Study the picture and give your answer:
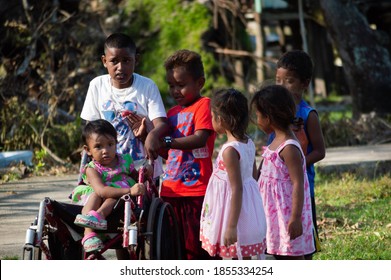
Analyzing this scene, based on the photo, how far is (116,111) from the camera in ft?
16.9

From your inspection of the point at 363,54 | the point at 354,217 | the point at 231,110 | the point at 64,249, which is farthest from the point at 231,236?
the point at 363,54

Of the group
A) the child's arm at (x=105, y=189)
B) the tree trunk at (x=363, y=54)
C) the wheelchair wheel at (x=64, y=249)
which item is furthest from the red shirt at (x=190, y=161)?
the tree trunk at (x=363, y=54)

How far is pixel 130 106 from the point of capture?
5.16 metres

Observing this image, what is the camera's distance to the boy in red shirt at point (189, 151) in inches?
199

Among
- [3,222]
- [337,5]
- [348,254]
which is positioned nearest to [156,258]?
[348,254]

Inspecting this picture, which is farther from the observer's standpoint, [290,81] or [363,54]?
[363,54]

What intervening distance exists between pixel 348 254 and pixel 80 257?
1.80 meters

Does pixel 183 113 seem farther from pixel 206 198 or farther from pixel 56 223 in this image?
pixel 56 223

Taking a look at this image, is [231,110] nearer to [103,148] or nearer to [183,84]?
[183,84]

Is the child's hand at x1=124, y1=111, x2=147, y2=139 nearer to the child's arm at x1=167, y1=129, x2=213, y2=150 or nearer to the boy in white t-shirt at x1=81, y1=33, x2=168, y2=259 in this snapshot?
the boy in white t-shirt at x1=81, y1=33, x2=168, y2=259

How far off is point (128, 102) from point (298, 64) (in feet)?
3.39

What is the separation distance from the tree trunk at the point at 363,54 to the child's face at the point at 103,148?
7.49 m

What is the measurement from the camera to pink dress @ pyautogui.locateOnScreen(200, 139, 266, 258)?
14.7 feet

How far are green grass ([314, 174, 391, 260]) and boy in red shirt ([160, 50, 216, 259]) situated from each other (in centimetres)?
97
